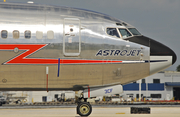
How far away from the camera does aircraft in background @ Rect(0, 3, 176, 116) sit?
16316mm

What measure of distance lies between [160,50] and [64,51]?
593 cm

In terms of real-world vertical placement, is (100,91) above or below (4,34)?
below

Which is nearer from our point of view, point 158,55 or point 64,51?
point 64,51

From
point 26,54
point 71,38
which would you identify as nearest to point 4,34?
point 26,54

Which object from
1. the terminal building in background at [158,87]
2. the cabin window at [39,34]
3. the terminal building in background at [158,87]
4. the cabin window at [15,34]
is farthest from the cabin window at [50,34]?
the terminal building in background at [158,87]

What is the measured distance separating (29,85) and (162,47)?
8.45 metres

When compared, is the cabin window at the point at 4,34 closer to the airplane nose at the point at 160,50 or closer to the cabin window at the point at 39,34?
the cabin window at the point at 39,34

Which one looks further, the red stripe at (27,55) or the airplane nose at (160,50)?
the airplane nose at (160,50)

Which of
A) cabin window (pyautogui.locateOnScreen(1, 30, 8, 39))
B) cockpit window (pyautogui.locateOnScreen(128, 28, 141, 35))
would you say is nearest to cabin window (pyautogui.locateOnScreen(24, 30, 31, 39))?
cabin window (pyautogui.locateOnScreen(1, 30, 8, 39))

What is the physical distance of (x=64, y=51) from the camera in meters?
16.5

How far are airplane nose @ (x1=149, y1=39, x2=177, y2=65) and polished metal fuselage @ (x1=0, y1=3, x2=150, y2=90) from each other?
1.34 feet

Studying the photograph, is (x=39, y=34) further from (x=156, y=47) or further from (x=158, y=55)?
(x=158, y=55)

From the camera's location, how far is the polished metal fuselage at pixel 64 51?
1636 cm

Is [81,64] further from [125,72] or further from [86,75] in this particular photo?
[125,72]
